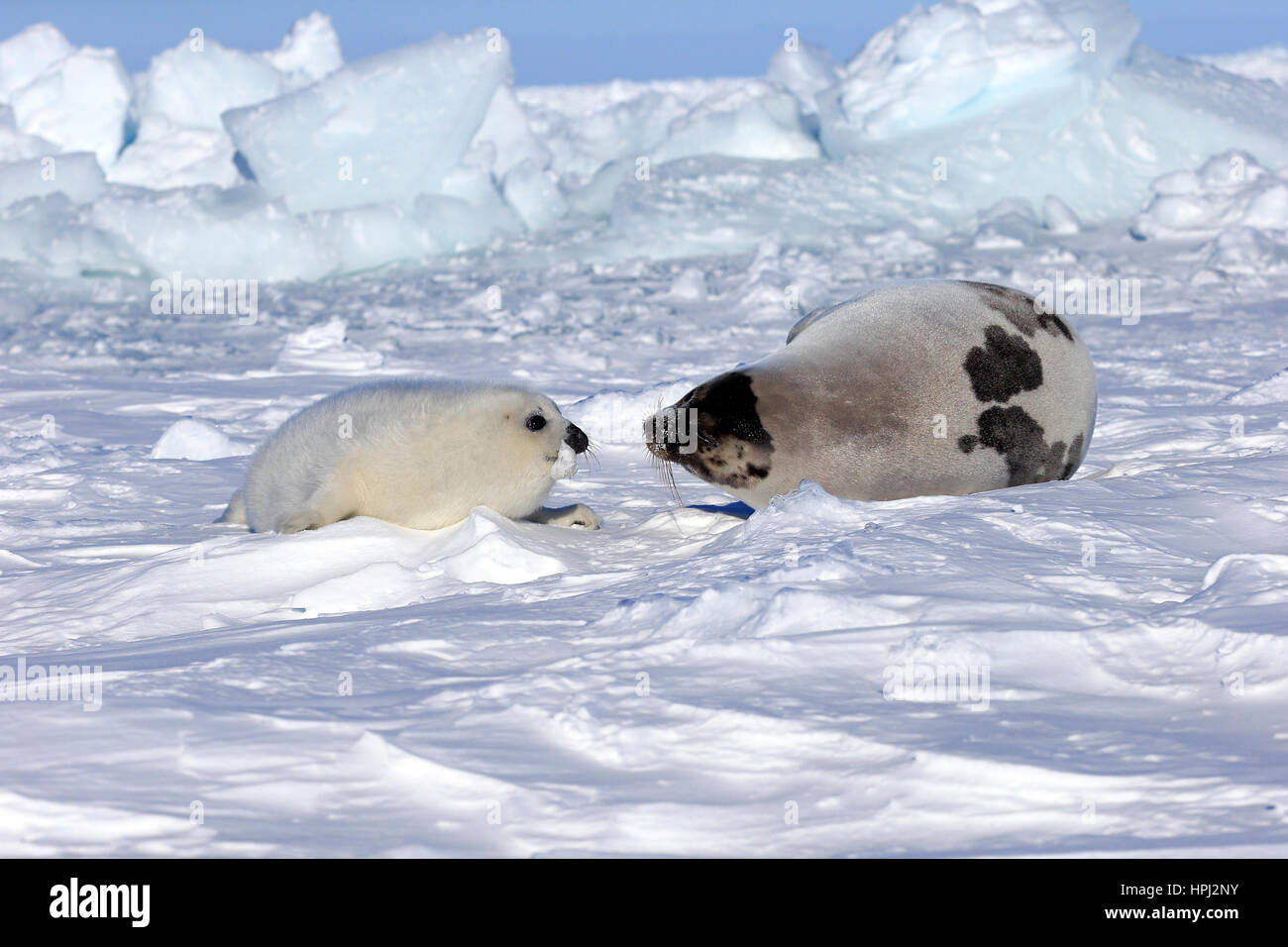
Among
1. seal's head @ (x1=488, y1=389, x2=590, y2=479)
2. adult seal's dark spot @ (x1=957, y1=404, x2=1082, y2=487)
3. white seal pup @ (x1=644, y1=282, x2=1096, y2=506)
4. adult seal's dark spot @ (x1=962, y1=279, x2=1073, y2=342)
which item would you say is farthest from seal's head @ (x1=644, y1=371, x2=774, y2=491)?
adult seal's dark spot @ (x1=962, y1=279, x2=1073, y2=342)

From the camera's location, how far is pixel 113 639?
2.63 m

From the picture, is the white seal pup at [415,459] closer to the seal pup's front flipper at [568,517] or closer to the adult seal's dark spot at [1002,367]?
the seal pup's front flipper at [568,517]

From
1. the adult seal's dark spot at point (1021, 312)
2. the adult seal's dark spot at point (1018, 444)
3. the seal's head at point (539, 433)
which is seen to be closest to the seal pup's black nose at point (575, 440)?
the seal's head at point (539, 433)

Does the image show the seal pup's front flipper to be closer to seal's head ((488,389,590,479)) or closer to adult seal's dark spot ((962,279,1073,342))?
seal's head ((488,389,590,479))

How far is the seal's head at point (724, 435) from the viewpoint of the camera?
11.1 ft

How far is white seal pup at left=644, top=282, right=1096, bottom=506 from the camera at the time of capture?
3340mm

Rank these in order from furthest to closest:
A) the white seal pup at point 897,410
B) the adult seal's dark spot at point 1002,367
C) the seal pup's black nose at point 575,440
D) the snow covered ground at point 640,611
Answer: the seal pup's black nose at point 575,440
the adult seal's dark spot at point 1002,367
the white seal pup at point 897,410
the snow covered ground at point 640,611

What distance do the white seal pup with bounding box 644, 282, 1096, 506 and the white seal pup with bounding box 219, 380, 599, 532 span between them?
33 cm

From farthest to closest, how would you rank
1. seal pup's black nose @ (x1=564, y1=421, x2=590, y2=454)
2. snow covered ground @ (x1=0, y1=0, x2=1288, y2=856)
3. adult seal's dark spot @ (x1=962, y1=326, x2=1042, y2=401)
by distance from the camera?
seal pup's black nose @ (x1=564, y1=421, x2=590, y2=454)
adult seal's dark spot @ (x1=962, y1=326, x2=1042, y2=401)
snow covered ground @ (x1=0, y1=0, x2=1288, y2=856)

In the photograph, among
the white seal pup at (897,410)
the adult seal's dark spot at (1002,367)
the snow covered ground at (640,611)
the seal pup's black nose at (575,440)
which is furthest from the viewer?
the seal pup's black nose at (575,440)

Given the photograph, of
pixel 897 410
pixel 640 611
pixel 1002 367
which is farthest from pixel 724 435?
pixel 640 611

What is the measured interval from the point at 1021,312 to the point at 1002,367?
0.27 m

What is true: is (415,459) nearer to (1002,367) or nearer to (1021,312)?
(1002,367)
